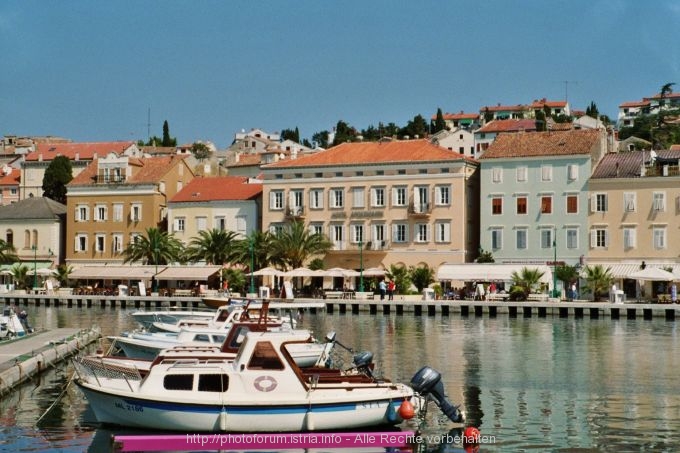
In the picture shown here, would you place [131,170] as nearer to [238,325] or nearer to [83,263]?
[83,263]

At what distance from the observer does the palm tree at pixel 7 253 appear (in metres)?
103

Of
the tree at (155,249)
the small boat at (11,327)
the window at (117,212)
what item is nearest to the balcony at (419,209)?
the tree at (155,249)

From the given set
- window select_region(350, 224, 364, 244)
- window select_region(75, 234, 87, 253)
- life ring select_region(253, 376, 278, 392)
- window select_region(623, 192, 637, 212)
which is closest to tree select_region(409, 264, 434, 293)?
window select_region(350, 224, 364, 244)

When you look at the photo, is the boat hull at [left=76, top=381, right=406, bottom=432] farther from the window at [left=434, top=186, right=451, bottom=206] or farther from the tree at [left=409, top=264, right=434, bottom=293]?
the window at [left=434, top=186, right=451, bottom=206]

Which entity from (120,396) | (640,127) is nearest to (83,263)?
(120,396)

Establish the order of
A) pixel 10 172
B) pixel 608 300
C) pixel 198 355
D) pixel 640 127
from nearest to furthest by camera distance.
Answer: pixel 198 355 < pixel 608 300 < pixel 10 172 < pixel 640 127

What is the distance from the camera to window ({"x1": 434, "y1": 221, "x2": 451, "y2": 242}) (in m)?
87.1

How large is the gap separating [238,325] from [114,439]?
6.64 m

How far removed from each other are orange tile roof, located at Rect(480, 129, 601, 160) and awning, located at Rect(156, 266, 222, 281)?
82.1ft

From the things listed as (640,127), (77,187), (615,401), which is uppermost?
(640,127)

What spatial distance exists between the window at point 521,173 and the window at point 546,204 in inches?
89.1

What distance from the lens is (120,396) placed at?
2528 centimetres

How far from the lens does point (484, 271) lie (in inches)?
3243

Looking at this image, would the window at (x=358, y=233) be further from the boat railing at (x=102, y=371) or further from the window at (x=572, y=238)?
the boat railing at (x=102, y=371)
